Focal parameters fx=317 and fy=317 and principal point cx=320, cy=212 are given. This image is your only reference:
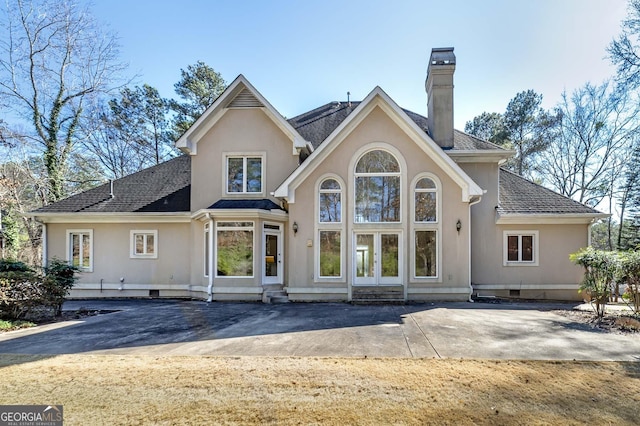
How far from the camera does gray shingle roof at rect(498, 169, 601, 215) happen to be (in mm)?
11828

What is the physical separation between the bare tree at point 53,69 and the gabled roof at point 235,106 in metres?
10.7

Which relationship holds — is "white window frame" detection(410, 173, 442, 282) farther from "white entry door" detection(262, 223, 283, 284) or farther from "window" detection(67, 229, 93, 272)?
"window" detection(67, 229, 93, 272)

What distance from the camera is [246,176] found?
12.3 m

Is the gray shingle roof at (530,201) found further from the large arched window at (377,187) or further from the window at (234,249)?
the window at (234,249)

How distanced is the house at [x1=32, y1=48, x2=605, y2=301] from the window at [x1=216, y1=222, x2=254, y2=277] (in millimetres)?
38

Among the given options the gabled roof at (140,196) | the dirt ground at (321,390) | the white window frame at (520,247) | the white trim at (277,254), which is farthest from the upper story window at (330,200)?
the white window frame at (520,247)

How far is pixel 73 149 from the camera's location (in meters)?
20.2

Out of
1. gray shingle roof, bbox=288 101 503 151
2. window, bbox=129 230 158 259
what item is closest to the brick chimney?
gray shingle roof, bbox=288 101 503 151

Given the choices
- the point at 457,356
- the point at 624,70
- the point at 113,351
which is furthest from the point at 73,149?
the point at 624,70

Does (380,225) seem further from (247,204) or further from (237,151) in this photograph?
(237,151)

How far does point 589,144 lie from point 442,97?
1948 centimetres

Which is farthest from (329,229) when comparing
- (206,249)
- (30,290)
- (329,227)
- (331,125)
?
(30,290)

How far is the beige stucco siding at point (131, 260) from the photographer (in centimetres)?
1260

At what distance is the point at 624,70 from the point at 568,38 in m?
3.21
